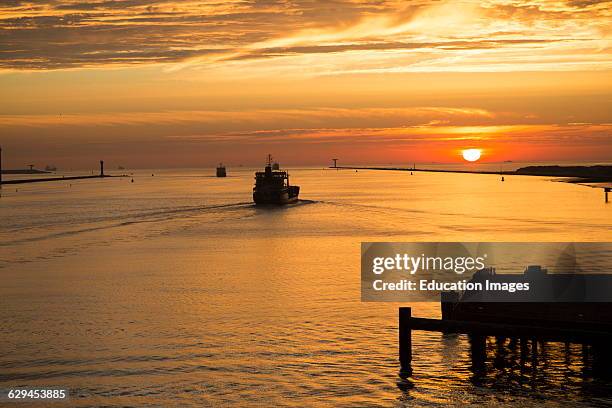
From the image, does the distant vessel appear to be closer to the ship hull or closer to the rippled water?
the ship hull

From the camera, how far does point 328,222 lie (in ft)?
316

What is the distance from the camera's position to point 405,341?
23.6m

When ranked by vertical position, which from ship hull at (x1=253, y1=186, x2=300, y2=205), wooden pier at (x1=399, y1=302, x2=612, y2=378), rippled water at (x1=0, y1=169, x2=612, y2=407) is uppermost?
ship hull at (x1=253, y1=186, x2=300, y2=205)

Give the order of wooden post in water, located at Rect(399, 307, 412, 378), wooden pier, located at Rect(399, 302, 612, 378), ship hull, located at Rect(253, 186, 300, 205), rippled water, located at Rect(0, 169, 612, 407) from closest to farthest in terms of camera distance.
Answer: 1. wooden pier, located at Rect(399, 302, 612, 378)
2. rippled water, located at Rect(0, 169, 612, 407)
3. wooden post in water, located at Rect(399, 307, 412, 378)
4. ship hull, located at Rect(253, 186, 300, 205)

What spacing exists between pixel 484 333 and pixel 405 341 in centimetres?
280

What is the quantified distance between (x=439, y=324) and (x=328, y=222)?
74158mm

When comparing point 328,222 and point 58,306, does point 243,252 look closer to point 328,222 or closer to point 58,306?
point 58,306

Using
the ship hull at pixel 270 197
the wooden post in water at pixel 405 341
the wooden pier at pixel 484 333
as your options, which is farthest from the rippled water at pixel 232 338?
the ship hull at pixel 270 197

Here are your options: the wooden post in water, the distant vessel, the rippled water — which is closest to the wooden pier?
the wooden post in water

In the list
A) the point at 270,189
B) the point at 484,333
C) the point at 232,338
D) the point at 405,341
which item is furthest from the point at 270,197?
the point at 484,333

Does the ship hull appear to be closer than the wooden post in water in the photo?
No

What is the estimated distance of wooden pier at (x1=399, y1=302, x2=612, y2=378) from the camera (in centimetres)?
2073

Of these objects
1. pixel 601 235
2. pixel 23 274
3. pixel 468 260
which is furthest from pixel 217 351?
pixel 601 235

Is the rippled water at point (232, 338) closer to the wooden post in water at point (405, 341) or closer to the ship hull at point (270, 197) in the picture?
the wooden post in water at point (405, 341)
